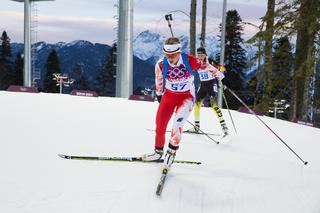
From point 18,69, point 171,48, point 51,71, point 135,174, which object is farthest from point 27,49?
point 18,69

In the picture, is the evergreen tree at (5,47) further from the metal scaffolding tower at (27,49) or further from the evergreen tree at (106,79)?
the metal scaffolding tower at (27,49)

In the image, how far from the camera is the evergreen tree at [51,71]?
61.9 m

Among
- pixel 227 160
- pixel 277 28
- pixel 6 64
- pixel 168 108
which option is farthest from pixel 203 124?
pixel 6 64

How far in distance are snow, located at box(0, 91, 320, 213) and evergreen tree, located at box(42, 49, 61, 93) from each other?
5532 cm

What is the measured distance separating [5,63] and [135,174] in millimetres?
61578

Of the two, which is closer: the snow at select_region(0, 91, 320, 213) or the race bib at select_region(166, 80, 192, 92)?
the snow at select_region(0, 91, 320, 213)

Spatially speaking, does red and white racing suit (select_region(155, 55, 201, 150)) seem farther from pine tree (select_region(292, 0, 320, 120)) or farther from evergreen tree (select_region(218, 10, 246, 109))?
evergreen tree (select_region(218, 10, 246, 109))

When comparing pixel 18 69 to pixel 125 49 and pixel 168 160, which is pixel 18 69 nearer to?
pixel 125 49

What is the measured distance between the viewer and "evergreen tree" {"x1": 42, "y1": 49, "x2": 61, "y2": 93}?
61.9 m

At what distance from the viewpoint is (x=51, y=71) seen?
6316cm

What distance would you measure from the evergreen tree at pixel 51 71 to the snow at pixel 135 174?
5532cm

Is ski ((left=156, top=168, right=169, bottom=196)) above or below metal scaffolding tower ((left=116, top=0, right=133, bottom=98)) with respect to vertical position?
below

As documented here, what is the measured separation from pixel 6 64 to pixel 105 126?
190 ft

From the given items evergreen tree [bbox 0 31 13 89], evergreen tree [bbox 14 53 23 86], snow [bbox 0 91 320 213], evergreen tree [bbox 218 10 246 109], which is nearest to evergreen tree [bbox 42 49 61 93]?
evergreen tree [bbox 14 53 23 86]
